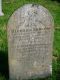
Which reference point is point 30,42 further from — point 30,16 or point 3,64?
point 3,64

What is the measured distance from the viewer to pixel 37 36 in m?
5.86

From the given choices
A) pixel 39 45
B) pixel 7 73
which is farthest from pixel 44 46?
pixel 7 73

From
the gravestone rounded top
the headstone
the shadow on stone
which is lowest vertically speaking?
the shadow on stone

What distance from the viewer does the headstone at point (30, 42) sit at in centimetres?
573

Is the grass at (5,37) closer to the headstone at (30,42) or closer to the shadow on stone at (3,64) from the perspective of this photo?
the shadow on stone at (3,64)

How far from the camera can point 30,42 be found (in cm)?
586

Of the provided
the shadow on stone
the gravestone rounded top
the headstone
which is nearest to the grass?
the shadow on stone

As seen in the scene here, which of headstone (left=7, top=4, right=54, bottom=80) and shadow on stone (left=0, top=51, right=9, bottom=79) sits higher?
headstone (left=7, top=4, right=54, bottom=80)

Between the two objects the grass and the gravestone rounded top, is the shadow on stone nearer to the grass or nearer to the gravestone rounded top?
the grass

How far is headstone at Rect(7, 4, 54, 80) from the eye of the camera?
226 inches

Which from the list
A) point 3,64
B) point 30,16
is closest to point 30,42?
point 30,16

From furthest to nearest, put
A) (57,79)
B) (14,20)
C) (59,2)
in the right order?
(59,2)
(57,79)
(14,20)

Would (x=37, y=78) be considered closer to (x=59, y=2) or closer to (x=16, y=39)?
(x=16, y=39)

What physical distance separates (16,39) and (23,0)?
23.5ft
